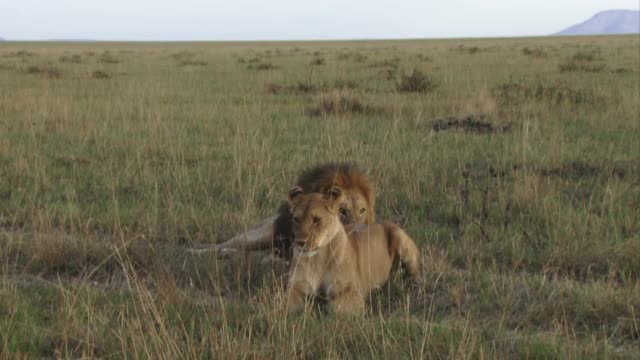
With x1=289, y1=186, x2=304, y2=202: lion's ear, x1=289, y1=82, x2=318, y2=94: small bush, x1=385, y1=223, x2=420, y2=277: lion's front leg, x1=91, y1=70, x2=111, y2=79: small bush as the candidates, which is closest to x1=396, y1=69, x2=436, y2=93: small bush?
x1=289, y1=82, x2=318, y2=94: small bush

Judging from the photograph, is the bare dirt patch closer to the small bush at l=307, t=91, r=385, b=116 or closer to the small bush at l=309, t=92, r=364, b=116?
→ the small bush at l=307, t=91, r=385, b=116

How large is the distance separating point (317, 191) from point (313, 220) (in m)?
1.09

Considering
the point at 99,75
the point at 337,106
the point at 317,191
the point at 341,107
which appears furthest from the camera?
the point at 99,75

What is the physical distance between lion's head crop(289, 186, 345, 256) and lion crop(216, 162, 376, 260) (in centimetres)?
84

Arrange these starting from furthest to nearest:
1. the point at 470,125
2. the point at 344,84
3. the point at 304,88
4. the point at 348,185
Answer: the point at 344,84, the point at 304,88, the point at 470,125, the point at 348,185

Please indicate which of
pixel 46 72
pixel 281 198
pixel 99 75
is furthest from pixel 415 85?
pixel 46 72

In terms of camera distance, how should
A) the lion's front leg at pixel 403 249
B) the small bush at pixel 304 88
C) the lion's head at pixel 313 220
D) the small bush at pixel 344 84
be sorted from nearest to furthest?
the lion's head at pixel 313 220, the lion's front leg at pixel 403 249, the small bush at pixel 304 88, the small bush at pixel 344 84

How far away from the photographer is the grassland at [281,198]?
3.64 metres

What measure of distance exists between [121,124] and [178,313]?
7603mm

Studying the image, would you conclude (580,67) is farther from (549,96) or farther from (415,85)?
(549,96)

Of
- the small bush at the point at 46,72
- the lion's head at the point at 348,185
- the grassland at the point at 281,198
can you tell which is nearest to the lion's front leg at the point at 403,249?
the grassland at the point at 281,198

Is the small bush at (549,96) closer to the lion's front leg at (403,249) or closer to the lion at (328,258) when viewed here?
the lion's front leg at (403,249)

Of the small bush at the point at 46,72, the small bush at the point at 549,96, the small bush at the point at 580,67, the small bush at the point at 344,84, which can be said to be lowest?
the small bush at the point at 46,72

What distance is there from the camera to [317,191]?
4.88 m
